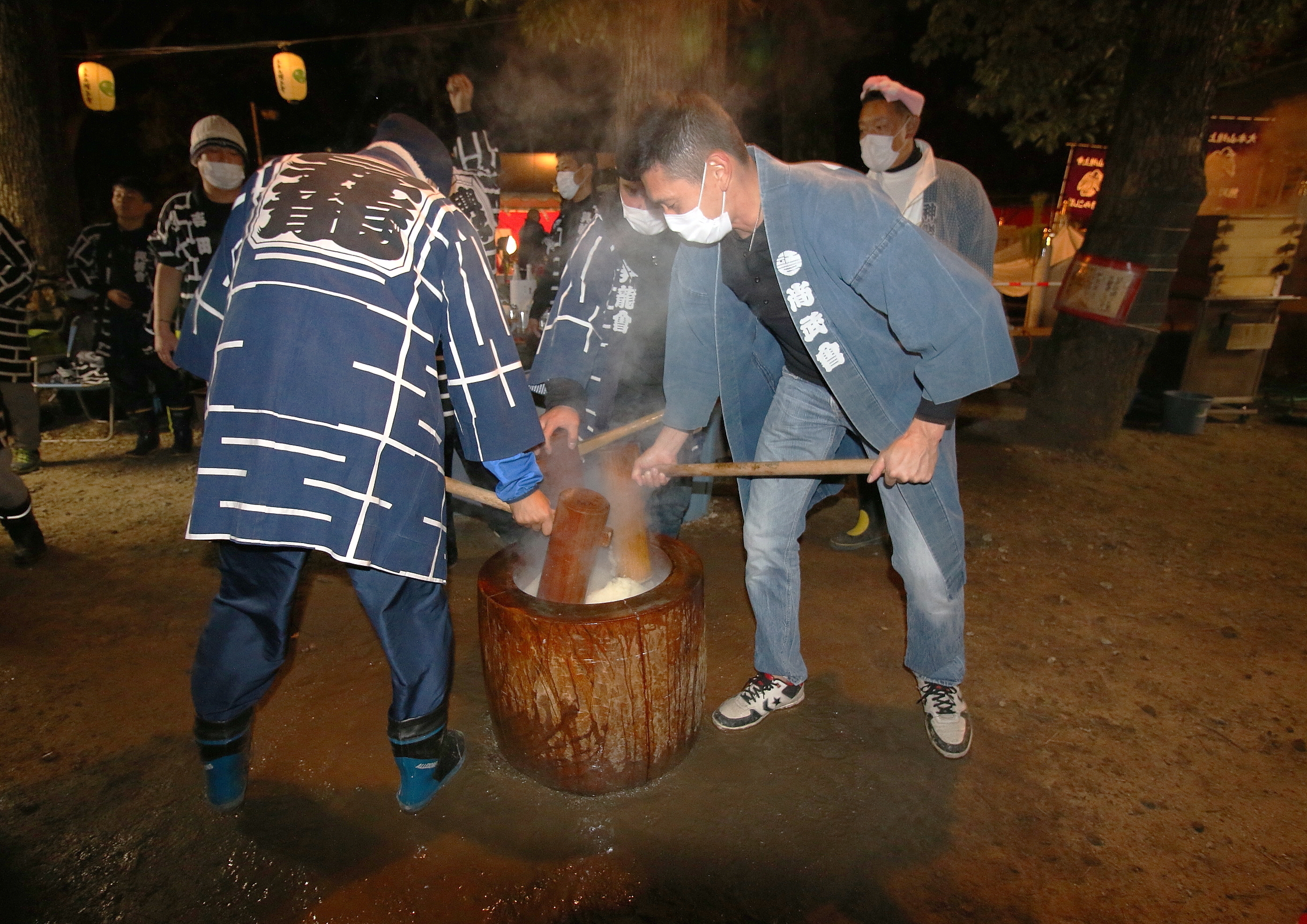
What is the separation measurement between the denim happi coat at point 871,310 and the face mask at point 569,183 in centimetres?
276

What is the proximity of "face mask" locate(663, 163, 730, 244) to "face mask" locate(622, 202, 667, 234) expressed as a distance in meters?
0.84

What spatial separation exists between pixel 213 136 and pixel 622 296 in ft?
10.5

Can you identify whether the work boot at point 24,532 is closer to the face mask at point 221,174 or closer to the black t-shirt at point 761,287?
the face mask at point 221,174

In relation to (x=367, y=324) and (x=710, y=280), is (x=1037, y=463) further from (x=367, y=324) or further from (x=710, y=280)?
(x=367, y=324)

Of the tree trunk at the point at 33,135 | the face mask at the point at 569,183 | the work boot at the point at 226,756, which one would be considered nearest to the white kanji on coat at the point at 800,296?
the work boot at the point at 226,756

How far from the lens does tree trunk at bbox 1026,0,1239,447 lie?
20.7 feet

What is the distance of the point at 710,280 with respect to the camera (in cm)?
279

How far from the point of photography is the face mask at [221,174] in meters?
4.80

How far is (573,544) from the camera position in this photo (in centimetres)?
252

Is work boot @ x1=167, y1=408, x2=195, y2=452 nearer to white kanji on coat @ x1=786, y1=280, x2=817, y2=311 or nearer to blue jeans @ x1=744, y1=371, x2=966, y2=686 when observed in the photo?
blue jeans @ x1=744, y1=371, x2=966, y2=686

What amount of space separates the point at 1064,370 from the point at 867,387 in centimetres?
569

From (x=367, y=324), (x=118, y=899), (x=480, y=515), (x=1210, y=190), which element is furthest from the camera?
(x=1210, y=190)

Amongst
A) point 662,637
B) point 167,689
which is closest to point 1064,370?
point 662,637

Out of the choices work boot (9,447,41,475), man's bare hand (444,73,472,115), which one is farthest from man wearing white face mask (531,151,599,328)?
work boot (9,447,41,475)
